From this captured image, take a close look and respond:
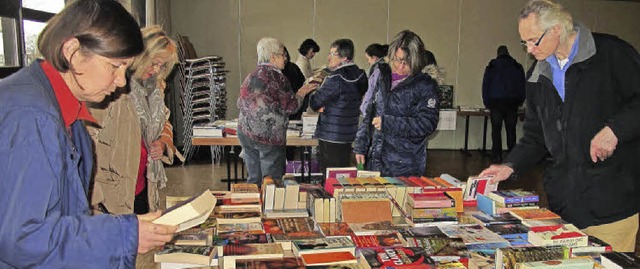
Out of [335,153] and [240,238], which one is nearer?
[240,238]

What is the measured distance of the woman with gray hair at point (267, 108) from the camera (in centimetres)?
380

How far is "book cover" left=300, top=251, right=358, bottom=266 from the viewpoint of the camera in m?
1.54

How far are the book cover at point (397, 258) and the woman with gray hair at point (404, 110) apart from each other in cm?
140

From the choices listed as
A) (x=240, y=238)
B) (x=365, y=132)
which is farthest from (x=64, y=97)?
(x=365, y=132)

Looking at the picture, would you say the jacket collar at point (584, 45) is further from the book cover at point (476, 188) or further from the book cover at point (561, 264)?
the book cover at point (561, 264)

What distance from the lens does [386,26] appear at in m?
8.20

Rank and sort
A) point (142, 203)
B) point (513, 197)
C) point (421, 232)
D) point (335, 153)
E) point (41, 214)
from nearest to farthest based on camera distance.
→ point (41, 214), point (421, 232), point (513, 197), point (142, 203), point (335, 153)

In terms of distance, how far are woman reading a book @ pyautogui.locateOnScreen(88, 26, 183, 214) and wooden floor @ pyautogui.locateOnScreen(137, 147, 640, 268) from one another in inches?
96.9

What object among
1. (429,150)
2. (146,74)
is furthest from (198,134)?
(429,150)

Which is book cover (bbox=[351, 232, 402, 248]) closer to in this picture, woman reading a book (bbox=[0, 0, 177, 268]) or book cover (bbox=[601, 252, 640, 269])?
book cover (bbox=[601, 252, 640, 269])

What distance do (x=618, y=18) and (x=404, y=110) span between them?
24.9 ft

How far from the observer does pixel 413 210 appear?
6.77ft

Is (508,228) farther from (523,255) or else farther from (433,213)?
(523,255)

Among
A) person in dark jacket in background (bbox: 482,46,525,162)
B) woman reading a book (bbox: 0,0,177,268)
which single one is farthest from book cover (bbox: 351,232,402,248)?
person in dark jacket in background (bbox: 482,46,525,162)
